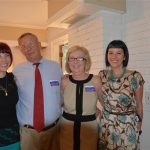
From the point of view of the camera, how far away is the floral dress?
6.52 feet

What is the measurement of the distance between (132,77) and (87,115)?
1.70ft

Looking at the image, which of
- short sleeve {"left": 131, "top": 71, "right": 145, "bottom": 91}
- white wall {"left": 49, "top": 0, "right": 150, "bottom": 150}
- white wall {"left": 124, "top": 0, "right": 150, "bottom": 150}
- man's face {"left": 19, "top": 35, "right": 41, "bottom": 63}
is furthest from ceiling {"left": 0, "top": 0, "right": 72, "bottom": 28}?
short sleeve {"left": 131, "top": 71, "right": 145, "bottom": 91}

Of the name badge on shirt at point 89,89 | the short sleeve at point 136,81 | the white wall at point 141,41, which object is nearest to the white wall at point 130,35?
the white wall at point 141,41

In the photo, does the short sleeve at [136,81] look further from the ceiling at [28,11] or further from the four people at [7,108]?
the ceiling at [28,11]

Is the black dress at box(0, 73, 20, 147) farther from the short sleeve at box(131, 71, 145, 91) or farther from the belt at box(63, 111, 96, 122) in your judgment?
the short sleeve at box(131, 71, 145, 91)

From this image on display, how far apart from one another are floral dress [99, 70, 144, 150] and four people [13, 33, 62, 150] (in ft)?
1.39

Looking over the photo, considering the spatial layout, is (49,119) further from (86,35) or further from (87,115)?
(86,35)

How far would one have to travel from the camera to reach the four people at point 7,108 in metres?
1.76

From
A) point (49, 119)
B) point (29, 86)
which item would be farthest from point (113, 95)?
point (29, 86)

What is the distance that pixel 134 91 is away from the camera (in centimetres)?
204

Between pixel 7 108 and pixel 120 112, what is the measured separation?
35.5 inches

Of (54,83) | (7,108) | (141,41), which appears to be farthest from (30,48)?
(141,41)

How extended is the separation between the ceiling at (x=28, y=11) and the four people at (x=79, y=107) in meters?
1.39

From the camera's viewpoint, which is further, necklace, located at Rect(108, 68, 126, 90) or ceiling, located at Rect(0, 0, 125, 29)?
ceiling, located at Rect(0, 0, 125, 29)
